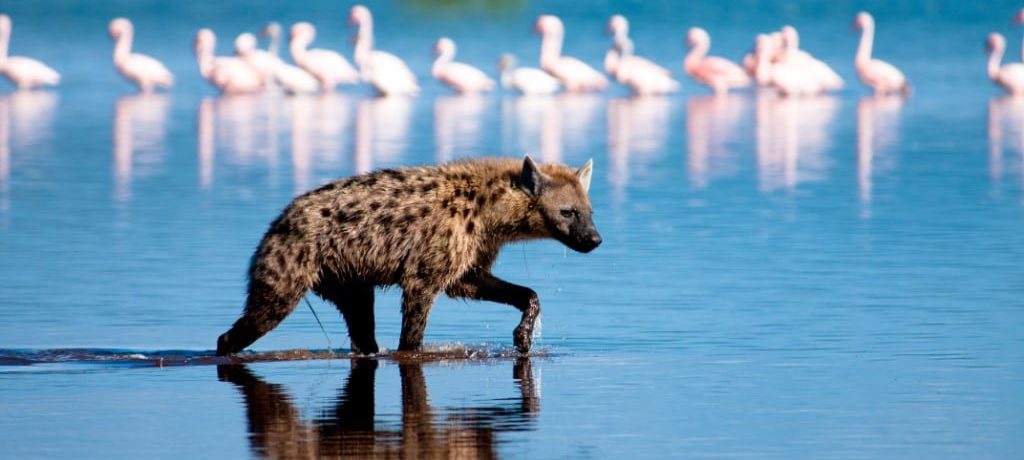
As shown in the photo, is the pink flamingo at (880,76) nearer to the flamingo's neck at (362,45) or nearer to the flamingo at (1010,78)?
the flamingo at (1010,78)

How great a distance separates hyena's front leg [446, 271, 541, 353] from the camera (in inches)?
447

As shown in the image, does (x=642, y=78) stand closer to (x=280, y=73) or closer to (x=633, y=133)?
(x=280, y=73)

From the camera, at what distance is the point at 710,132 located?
2930 centimetres

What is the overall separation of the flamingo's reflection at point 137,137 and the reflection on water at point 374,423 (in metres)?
10.2

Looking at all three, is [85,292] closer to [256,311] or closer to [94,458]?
[256,311]

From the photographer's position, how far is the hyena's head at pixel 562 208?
37.6 feet

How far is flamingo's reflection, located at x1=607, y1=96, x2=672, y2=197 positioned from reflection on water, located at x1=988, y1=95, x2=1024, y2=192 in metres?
3.57

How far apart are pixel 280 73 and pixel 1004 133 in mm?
15660

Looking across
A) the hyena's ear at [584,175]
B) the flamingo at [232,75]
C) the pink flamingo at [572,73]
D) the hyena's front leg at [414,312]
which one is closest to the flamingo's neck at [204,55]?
the flamingo at [232,75]

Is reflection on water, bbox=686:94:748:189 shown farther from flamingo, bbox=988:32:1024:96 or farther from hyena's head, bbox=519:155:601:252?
hyena's head, bbox=519:155:601:252

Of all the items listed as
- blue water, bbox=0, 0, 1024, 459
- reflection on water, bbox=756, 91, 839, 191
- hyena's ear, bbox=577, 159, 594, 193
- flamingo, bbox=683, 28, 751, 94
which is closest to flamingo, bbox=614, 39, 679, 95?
flamingo, bbox=683, 28, 751, 94

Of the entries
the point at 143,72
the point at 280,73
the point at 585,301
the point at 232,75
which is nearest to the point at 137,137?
the point at 232,75

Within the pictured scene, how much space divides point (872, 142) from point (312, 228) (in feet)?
55.3

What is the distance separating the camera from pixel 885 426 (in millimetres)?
9164
